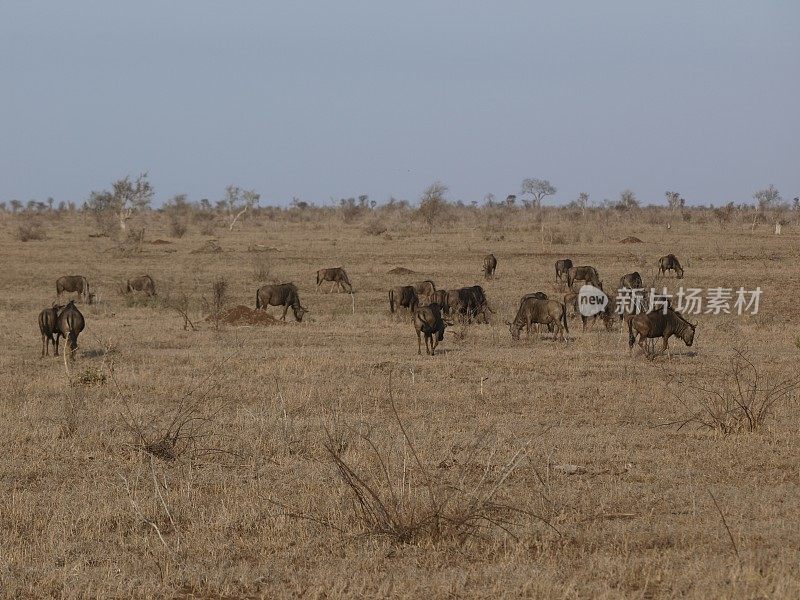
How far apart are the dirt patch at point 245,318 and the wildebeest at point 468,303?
391cm

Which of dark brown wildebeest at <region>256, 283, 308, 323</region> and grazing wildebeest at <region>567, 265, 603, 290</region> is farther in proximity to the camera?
grazing wildebeest at <region>567, 265, 603, 290</region>

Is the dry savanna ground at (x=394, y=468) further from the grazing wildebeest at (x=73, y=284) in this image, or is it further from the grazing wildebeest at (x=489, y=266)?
the grazing wildebeest at (x=489, y=266)

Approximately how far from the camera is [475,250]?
43.3 m

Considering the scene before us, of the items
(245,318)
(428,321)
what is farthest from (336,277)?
(428,321)

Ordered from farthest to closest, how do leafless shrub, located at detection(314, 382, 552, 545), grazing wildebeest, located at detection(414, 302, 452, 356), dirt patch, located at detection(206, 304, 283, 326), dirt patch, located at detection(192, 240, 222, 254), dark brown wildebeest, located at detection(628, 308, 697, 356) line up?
dirt patch, located at detection(192, 240, 222, 254), dirt patch, located at detection(206, 304, 283, 326), grazing wildebeest, located at detection(414, 302, 452, 356), dark brown wildebeest, located at detection(628, 308, 697, 356), leafless shrub, located at detection(314, 382, 552, 545)

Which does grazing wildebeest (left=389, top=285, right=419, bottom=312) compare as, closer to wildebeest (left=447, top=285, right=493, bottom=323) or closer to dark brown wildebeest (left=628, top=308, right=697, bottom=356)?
wildebeest (left=447, top=285, right=493, bottom=323)

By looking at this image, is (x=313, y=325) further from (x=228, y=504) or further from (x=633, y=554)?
(x=633, y=554)

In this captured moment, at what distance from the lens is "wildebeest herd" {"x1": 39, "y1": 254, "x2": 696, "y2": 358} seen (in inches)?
650

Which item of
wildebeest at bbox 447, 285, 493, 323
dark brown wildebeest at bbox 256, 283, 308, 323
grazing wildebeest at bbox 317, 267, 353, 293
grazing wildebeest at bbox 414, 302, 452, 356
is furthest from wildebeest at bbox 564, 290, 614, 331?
grazing wildebeest at bbox 317, 267, 353, 293

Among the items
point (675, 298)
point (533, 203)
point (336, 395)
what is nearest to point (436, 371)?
point (336, 395)

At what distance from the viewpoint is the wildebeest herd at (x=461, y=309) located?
54.1ft

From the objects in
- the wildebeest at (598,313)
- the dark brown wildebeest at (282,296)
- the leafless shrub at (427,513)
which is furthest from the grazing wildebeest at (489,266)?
the leafless shrub at (427,513)

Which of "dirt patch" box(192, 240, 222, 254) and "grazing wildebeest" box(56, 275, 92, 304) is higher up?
"dirt patch" box(192, 240, 222, 254)

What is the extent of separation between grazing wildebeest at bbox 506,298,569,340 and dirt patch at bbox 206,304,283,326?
6065mm
